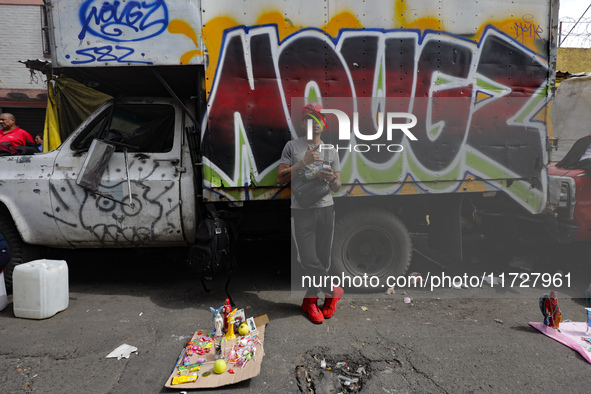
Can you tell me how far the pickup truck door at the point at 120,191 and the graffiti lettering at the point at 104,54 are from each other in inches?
22.9

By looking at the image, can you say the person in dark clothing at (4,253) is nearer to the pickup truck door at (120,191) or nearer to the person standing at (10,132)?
the pickup truck door at (120,191)

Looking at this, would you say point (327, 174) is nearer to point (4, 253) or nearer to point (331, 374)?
point (331, 374)

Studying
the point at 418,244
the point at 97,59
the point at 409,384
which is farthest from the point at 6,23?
the point at 409,384

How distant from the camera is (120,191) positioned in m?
3.66

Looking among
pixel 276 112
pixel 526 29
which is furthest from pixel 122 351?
pixel 526 29

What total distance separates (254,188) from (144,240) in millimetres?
1286

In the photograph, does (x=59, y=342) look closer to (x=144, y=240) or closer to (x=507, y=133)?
(x=144, y=240)

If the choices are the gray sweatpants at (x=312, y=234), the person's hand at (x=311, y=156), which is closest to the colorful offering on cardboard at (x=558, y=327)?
the gray sweatpants at (x=312, y=234)

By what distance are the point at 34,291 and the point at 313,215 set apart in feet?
8.72

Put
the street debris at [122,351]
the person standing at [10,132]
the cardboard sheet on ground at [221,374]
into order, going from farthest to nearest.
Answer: the person standing at [10,132]
the street debris at [122,351]
the cardboard sheet on ground at [221,374]

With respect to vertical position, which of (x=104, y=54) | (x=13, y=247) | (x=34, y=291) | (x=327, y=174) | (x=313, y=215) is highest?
(x=104, y=54)

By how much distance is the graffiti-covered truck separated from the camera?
341 centimetres

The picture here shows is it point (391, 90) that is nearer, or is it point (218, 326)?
point (218, 326)

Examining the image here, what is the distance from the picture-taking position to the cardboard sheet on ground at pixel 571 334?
9.28 ft
